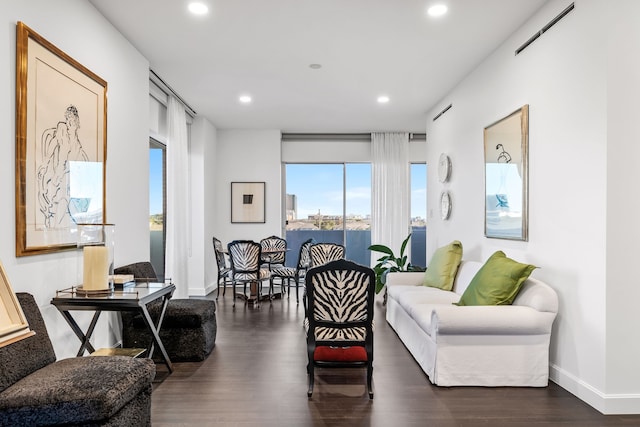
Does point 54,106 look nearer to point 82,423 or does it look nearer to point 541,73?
point 82,423

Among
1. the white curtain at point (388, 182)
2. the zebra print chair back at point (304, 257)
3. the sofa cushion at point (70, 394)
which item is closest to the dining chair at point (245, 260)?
the zebra print chair back at point (304, 257)

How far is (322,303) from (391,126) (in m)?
5.48

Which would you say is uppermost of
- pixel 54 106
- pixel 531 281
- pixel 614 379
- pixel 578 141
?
pixel 54 106

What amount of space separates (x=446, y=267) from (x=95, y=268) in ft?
11.7

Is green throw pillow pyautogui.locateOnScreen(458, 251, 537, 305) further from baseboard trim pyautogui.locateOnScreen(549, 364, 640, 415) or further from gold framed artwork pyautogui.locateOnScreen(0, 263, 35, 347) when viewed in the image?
gold framed artwork pyautogui.locateOnScreen(0, 263, 35, 347)

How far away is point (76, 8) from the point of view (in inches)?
127

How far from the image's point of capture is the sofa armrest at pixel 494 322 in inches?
124

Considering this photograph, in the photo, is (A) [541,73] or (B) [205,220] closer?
(A) [541,73]

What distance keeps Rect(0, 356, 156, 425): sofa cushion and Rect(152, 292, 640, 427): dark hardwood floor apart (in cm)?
64

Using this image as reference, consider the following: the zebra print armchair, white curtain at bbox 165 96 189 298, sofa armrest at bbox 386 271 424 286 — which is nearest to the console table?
the zebra print armchair

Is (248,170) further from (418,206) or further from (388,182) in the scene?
(418,206)

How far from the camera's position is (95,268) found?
2971 millimetres

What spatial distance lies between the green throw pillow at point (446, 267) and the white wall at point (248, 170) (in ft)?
12.7

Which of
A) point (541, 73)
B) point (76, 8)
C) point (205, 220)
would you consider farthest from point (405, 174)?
point (76, 8)
